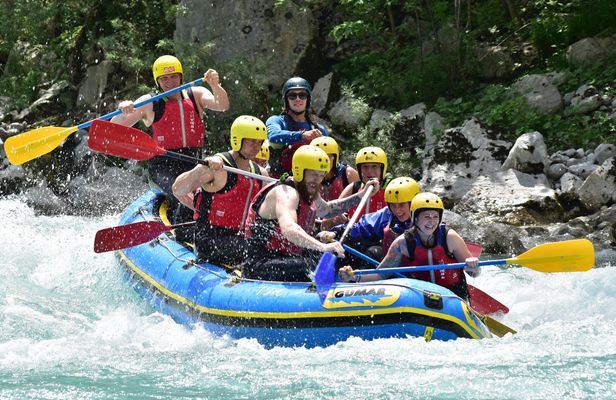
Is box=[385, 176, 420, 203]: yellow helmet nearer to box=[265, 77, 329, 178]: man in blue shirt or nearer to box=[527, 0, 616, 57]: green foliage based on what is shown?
box=[265, 77, 329, 178]: man in blue shirt

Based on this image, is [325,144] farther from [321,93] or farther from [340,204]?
[321,93]

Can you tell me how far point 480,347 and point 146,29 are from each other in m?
12.0

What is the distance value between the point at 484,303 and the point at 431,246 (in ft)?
3.80

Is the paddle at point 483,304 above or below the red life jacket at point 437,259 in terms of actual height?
below

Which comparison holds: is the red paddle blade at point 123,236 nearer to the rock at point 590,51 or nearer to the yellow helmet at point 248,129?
the yellow helmet at point 248,129

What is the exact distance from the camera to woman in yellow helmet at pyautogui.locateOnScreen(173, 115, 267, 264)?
674cm

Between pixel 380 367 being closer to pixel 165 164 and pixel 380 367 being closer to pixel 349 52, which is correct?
pixel 165 164

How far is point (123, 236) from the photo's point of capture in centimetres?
740

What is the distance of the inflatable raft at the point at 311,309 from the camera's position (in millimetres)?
5645

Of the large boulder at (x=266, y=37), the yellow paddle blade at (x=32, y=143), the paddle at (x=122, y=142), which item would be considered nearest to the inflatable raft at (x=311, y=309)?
the paddle at (x=122, y=142)

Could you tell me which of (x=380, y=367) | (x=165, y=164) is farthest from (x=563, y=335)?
(x=165, y=164)

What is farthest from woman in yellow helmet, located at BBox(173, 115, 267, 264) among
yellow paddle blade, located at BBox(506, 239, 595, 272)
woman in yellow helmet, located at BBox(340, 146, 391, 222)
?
yellow paddle blade, located at BBox(506, 239, 595, 272)

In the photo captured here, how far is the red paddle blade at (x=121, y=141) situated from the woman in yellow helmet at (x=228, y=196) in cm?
58

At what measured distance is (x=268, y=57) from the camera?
1423 centimetres
